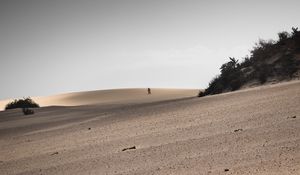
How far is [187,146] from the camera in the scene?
18.5 feet

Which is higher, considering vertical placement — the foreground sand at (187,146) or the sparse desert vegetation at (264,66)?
the sparse desert vegetation at (264,66)

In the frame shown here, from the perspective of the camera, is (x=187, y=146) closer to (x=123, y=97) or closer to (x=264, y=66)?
(x=264, y=66)

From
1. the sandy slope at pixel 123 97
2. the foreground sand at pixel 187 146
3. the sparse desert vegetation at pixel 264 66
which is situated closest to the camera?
the foreground sand at pixel 187 146

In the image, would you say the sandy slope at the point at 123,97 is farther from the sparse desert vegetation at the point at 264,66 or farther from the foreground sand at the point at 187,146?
the foreground sand at the point at 187,146

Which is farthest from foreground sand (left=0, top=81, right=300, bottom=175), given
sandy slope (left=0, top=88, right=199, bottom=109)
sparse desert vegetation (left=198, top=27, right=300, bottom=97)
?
sandy slope (left=0, top=88, right=199, bottom=109)

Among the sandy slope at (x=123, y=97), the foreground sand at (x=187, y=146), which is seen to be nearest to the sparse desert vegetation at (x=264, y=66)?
the foreground sand at (x=187, y=146)

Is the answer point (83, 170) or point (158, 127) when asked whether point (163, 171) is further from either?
point (158, 127)

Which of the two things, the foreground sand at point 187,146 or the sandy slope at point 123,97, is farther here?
the sandy slope at point 123,97

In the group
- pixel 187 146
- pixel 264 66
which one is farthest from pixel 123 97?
pixel 187 146

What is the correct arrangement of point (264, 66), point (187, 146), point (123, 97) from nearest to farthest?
point (187, 146), point (264, 66), point (123, 97)

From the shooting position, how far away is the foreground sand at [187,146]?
4464 millimetres

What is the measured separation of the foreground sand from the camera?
446 centimetres

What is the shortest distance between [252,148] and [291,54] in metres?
9.96

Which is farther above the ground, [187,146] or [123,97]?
[123,97]
